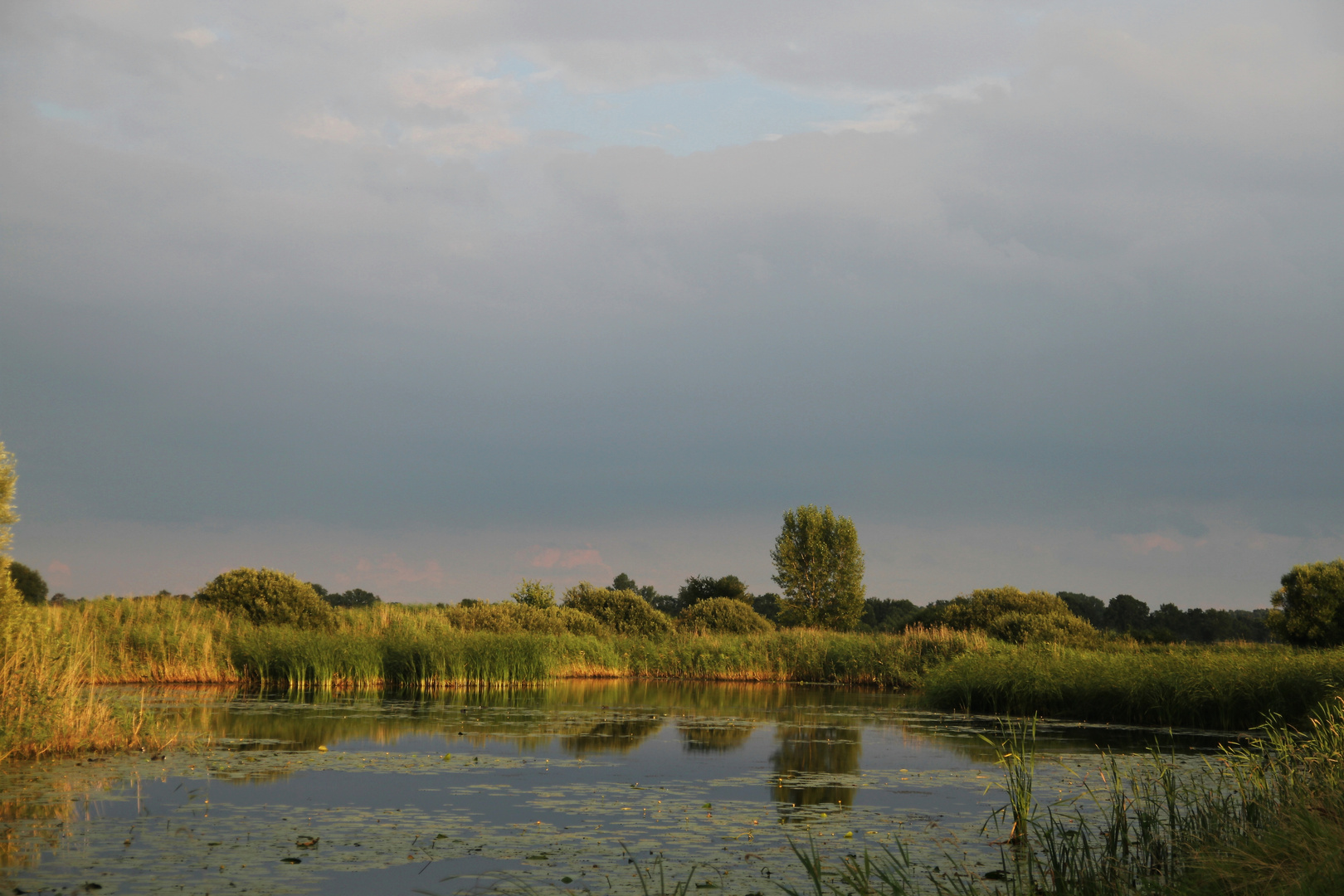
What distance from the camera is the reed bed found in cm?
1798

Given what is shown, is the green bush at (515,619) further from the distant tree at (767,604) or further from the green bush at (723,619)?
the distant tree at (767,604)

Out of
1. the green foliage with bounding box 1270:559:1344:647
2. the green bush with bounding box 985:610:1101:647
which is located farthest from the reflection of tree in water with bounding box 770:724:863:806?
the green foliage with bounding box 1270:559:1344:647

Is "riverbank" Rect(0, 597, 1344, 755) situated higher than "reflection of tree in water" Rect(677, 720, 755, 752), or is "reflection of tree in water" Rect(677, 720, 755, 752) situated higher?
"riverbank" Rect(0, 597, 1344, 755)

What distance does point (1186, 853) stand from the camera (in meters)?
7.20

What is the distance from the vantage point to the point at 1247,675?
18.7 metres

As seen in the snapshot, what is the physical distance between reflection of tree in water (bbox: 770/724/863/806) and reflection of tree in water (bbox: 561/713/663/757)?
2.28 m

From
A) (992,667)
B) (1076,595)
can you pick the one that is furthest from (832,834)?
(1076,595)

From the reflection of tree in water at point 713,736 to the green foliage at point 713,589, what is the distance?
41766 mm

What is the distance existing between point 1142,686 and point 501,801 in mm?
14878

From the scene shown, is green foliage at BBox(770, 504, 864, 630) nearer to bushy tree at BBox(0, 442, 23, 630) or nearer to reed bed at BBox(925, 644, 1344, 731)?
reed bed at BBox(925, 644, 1344, 731)

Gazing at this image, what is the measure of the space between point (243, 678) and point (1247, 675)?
23.5m

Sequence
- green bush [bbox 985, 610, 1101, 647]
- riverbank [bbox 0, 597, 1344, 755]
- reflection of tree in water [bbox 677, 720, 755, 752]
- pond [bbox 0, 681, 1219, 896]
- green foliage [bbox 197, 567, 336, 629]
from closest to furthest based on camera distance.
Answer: pond [bbox 0, 681, 1219, 896] < riverbank [bbox 0, 597, 1344, 755] < reflection of tree in water [bbox 677, 720, 755, 752] < green foliage [bbox 197, 567, 336, 629] < green bush [bbox 985, 610, 1101, 647]

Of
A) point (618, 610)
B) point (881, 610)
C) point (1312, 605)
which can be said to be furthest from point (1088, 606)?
point (618, 610)

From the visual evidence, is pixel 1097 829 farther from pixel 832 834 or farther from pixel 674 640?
pixel 674 640
